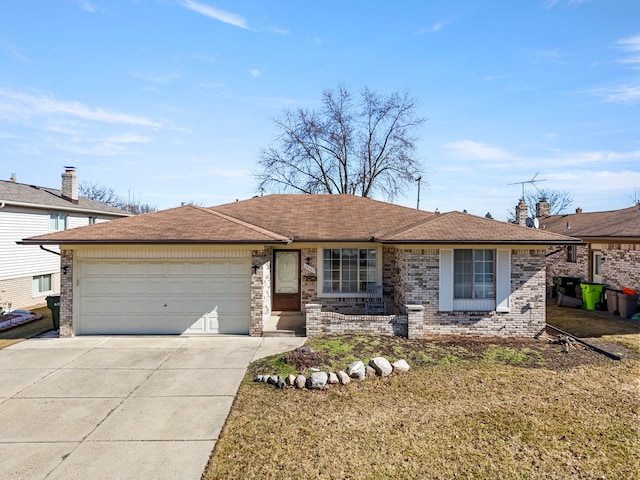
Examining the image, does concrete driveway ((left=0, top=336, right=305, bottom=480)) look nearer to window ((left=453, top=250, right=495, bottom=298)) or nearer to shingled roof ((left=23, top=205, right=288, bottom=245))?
shingled roof ((left=23, top=205, right=288, bottom=245))

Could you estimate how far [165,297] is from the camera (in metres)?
10.1

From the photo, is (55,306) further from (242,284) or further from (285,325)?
(285,325)

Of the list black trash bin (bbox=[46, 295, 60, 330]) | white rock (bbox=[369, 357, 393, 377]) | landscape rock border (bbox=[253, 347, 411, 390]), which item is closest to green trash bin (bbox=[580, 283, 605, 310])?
landscape rock border (bbox=[253, 347, 411, 390])

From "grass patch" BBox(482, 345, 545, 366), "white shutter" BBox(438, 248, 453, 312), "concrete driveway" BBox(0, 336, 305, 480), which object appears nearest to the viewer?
"concrete driveway" BBox(0, 336, 305, 480)

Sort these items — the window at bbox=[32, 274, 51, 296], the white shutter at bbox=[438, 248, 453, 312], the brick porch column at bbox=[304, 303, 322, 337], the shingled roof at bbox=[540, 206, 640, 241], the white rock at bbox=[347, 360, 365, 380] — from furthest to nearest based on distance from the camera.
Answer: the window at bbox=[32, 274, 51, 296] < the shingled roof at bbox=[540, 206, 640, 241] < the white shutter at bbox=[438, 248, 453, 312] < the brick porch column at bbox=[304, 303, 322, 337] < the white rock at bbox=[347, 360, 365, 380]

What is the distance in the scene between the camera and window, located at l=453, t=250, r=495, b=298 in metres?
10.1

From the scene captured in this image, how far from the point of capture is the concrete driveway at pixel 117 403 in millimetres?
4430

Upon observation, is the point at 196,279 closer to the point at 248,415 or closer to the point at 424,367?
the point at 248,415

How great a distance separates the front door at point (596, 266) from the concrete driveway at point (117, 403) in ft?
45.6

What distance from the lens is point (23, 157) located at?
22.9 m

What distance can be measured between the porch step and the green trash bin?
453 inches

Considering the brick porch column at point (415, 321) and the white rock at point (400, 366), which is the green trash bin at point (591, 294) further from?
the white rock at point (400, 366)

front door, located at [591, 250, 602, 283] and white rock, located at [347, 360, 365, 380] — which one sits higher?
front door, located at [591, 250, 602, 283]

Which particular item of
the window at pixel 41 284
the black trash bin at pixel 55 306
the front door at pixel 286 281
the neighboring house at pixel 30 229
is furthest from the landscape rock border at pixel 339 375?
the window at pixel 41 284
